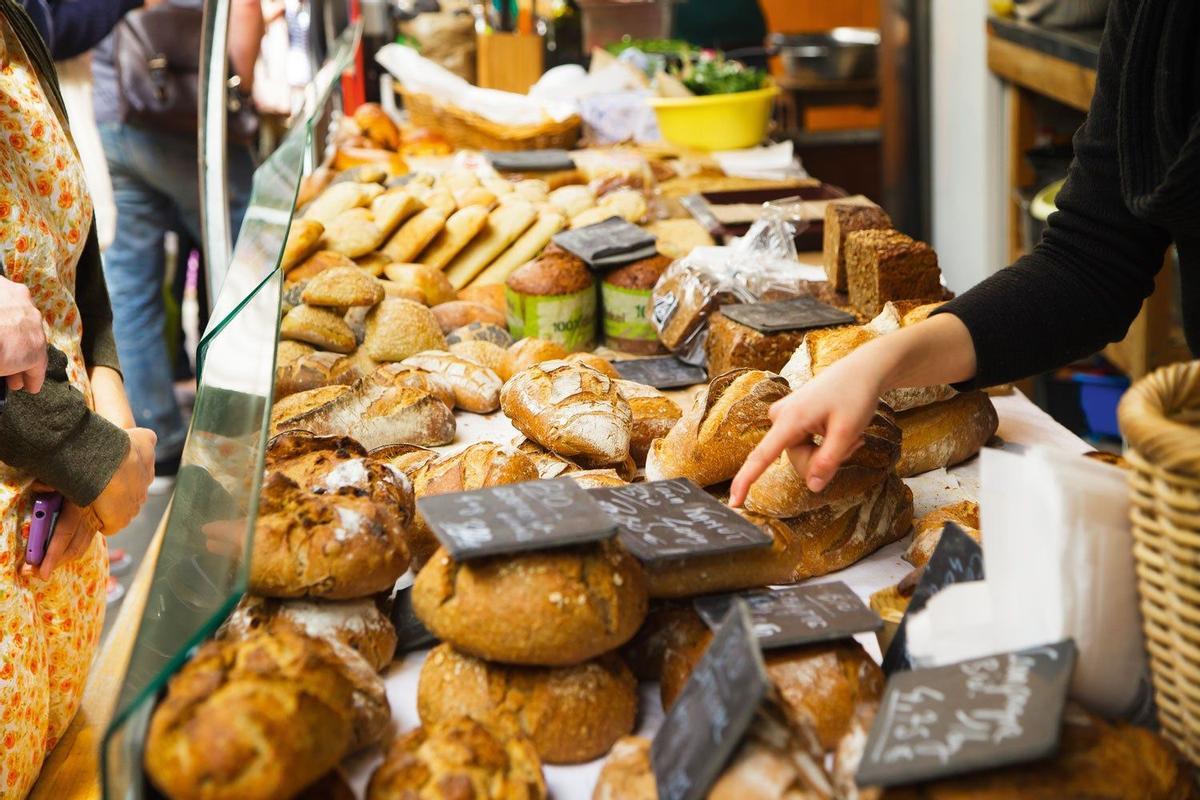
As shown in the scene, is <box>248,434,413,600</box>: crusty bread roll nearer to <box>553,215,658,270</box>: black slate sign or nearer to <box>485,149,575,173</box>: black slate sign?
<box>553,215,658,270</box>: black slate sign

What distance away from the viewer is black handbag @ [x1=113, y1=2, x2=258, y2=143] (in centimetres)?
428

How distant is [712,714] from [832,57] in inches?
288

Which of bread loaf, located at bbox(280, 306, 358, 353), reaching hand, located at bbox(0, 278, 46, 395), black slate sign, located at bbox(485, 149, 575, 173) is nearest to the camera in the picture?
reaching hand, located at bbox(0, 278, 46, 395)

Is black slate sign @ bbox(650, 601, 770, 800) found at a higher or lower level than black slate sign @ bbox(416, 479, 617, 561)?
lower

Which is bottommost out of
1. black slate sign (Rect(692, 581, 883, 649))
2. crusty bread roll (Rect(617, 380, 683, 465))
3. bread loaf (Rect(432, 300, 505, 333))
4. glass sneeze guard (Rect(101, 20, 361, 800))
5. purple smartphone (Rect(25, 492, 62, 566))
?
bread loaf (Rect(432, 300, 505, 333))

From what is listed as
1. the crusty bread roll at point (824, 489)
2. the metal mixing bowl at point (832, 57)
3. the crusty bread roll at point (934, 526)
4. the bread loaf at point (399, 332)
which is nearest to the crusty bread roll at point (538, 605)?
the crusty bread roll at point (824, 489)

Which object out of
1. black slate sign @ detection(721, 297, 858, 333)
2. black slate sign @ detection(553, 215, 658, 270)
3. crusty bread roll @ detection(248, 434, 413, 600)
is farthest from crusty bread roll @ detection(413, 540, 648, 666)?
black slate sign @ detection(553, 215, 658, 270)

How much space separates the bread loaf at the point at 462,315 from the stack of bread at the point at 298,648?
46.8 inches

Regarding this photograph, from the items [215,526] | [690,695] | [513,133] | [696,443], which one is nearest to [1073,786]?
[690,695]

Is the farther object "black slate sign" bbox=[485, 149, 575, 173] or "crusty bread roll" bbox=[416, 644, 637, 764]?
"black slate sign" bbox=[485, 149, 575, 173]

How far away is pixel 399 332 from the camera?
8.49 ft

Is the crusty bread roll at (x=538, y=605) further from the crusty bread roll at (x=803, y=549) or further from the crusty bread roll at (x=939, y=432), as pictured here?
the crusty bread roll at (x=939, y=432)

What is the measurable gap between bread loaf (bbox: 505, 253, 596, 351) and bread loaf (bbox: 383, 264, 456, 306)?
0.82ft

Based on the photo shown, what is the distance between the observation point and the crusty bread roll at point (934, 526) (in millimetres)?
1671
